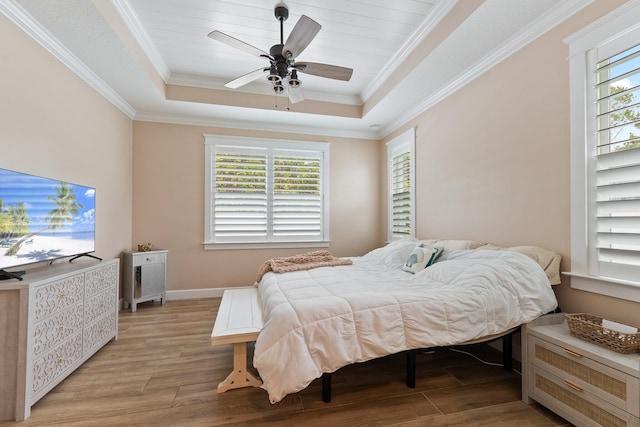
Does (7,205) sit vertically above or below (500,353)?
above

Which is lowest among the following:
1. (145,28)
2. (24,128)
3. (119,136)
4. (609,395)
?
(609,395)

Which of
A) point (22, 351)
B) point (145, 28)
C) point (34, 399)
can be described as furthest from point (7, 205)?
point (145, 28)

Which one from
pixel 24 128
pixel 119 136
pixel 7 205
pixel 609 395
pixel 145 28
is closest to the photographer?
pixel 609 395

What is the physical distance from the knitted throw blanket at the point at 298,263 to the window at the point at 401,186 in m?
1.37

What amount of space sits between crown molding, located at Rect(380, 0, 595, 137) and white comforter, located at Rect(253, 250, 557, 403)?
177 cm

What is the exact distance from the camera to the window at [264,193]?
→ 4.43 m

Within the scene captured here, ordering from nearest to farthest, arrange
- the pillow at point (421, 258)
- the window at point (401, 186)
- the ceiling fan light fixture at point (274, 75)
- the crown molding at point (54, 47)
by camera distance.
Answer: the crown molding at point (54, 47), the ceiling fan light fixture at point (274, 75), the pillow at point (421, 258), the window at point (401, 186)

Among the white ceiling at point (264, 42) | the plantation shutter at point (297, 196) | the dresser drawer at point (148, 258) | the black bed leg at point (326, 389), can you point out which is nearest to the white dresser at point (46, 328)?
the dresser drawer at point (148, 258)

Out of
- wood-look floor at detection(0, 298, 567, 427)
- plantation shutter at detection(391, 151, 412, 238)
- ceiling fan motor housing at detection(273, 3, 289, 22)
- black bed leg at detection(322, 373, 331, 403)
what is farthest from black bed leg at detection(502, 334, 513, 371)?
ceiling fan motor housing at detection(273, 3, 289, 22)

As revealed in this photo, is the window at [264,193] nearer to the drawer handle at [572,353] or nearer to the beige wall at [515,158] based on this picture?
the beige wall at [515,158]

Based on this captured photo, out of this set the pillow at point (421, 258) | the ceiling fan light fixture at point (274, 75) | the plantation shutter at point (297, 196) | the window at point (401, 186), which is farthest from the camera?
the plantation shutter at point (297, 196)

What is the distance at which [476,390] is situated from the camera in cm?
202

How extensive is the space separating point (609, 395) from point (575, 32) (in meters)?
2.29

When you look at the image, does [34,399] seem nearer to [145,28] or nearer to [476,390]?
[476,390]
